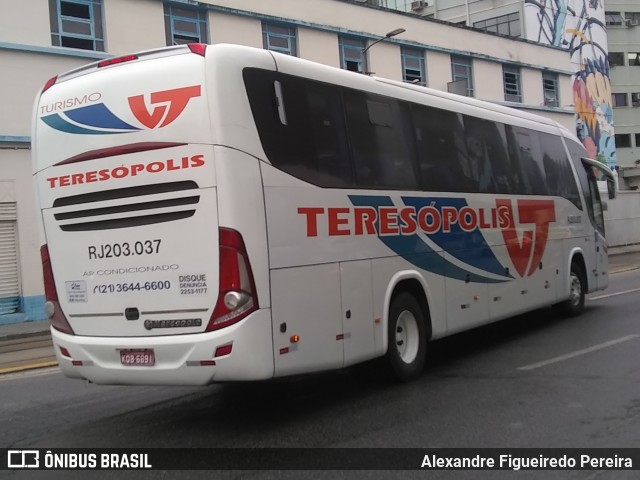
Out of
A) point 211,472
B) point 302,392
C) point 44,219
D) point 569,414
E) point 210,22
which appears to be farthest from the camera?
point 210,22

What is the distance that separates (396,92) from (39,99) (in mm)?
3794

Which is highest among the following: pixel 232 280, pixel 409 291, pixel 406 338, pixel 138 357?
pixel 232 280

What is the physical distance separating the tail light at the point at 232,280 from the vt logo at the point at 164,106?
1.09m

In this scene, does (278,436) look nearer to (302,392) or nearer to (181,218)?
(302,392)

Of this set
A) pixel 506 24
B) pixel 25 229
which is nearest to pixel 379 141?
pixel 25 229

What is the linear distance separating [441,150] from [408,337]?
237 cm

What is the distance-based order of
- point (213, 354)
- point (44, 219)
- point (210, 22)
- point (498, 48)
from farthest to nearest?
1. point (498, 48)
2. point (210, 22)
3. point (44, 219)
4. point (213, 354)

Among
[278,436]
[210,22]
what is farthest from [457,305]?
[210,22]

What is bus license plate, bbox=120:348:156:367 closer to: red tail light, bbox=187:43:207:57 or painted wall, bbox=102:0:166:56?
red tail light, bbox=187:43:207:57

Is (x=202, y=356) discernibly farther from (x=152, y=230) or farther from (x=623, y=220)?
(x=623, y=220)

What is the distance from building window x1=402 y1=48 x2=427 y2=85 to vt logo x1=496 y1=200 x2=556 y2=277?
64.9ft

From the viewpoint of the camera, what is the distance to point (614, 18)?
60.1 m

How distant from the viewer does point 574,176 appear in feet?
39.1

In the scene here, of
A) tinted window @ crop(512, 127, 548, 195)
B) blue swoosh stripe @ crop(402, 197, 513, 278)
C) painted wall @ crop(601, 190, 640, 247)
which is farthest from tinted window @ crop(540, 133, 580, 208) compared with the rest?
painted wall @ crop(601, 190, 640, 247)
